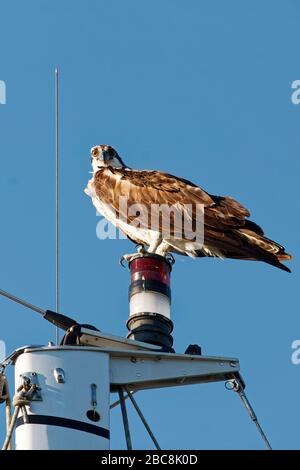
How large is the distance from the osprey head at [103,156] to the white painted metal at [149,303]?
5.46 m

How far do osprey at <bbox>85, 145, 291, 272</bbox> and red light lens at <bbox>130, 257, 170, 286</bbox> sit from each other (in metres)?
1.33

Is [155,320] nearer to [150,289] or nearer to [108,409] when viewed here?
[150,289]

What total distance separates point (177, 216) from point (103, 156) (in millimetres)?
2485

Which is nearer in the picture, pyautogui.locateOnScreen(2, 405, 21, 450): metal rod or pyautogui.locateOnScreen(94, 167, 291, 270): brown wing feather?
pyautogui.locateOnScreen(2, 405, 21, 450): metal rod

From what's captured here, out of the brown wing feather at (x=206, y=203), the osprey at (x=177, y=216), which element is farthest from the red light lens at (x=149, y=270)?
the brown wing feather at (x=206, y=203)

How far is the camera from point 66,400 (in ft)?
49.9

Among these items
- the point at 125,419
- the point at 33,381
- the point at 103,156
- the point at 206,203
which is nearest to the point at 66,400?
the point at 33,381

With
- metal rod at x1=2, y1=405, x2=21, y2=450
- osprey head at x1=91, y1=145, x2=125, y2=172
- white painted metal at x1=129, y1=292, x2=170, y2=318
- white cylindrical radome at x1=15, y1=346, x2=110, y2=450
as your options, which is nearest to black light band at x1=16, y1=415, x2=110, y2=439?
white cylindrical radome at x1=15, y1=346, x2=110, y2=450

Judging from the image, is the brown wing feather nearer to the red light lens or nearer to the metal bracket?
the red light lens

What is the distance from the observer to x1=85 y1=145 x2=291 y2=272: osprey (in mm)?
19359

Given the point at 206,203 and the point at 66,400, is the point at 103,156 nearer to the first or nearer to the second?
the point at 206,203

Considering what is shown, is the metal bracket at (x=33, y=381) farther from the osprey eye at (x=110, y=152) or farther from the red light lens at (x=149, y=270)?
the osprey eye at (x=110, y=152)

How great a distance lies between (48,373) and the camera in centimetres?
1535

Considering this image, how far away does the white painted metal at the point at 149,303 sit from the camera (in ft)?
55.6
